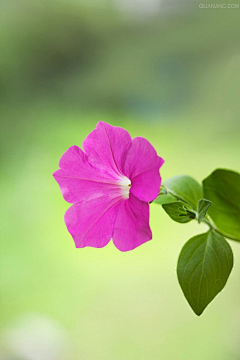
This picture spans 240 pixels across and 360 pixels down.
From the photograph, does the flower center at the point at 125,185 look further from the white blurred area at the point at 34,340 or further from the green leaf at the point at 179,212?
the white blurred area at the point at 34,340

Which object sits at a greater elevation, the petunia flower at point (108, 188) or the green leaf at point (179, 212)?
the petunia flower at point (108, 188)

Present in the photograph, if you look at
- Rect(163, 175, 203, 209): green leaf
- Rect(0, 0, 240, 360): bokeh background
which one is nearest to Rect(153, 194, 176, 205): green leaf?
Rect(163, 175, 203, 209): green leaf

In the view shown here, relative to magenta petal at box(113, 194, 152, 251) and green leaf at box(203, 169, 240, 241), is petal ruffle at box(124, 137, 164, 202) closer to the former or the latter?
magenta petal at box(113, 194, 152, 251)

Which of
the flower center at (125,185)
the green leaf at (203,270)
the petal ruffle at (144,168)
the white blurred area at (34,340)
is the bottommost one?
the white blurred area at (34,340)

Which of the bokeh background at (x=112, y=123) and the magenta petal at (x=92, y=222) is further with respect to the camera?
the bokeh background at (x=112, y=123)

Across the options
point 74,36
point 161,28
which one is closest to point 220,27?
point 161,28

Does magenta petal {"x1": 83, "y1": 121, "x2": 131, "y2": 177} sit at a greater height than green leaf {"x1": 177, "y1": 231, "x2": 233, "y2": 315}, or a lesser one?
greater

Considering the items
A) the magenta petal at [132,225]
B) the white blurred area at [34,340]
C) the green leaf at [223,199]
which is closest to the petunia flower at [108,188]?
the magenta petal at [132,225]
